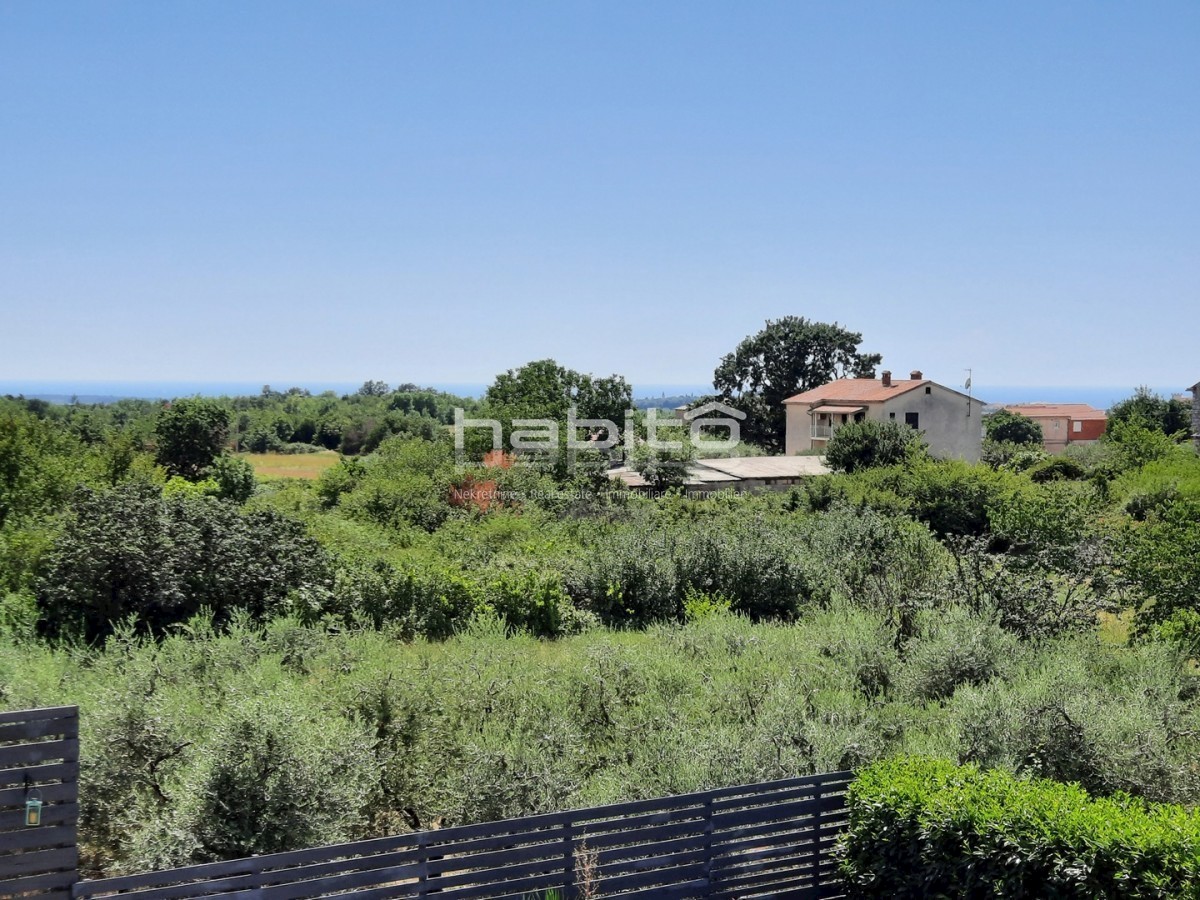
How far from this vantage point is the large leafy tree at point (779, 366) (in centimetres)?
5488

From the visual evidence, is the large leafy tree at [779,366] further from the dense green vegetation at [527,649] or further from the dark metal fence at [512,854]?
the dark metal fence at [512,854]

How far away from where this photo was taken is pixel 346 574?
13781 mm

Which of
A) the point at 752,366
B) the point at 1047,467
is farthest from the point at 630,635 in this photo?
the point at 752,366

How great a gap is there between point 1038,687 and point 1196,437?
48297mm

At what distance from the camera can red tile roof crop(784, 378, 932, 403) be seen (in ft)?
133

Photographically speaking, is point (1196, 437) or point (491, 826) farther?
point (1196, 437)

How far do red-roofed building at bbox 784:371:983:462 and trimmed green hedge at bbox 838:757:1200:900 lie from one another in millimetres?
34543

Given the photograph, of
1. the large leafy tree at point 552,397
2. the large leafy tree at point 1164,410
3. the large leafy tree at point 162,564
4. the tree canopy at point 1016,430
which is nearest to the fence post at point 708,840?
the large leafy tree at point 162,564

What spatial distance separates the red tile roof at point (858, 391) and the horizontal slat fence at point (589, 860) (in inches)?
1426

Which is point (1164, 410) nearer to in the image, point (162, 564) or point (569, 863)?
point (162, 564)

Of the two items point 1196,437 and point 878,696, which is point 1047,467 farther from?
point 878,696

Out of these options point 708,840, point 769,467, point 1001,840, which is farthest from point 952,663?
point 769,467

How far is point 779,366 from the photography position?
2206 inches

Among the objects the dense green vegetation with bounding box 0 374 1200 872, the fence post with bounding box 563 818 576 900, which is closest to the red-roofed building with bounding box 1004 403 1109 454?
the dense green vegetation with bounding box 0 374 1200 872
